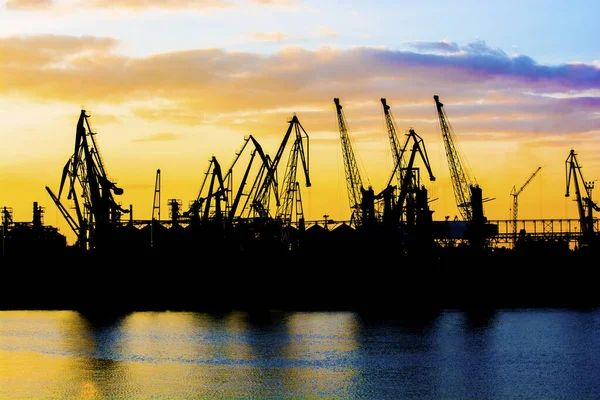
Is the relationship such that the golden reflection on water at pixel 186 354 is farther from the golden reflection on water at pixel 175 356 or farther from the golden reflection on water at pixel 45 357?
the golden reflection on water at pixel 45 357

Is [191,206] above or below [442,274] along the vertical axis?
above

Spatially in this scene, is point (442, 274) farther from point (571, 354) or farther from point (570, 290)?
point (571, 354)

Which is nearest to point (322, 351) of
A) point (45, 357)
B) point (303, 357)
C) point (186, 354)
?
point (303, 357)

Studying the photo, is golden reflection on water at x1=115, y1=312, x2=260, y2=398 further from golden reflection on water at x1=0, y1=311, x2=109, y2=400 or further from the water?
golden reflection on water at x1=0, y1=311, x2=109, y2=400

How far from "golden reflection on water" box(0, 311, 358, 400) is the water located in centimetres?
7

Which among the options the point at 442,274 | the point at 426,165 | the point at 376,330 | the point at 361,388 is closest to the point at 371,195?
the point at 426,165

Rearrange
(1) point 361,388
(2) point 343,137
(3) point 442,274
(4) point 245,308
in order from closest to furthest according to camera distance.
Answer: (1) point 361,388 < (4) point 245,308 < (2) point 343,137 < (3) point 442,274

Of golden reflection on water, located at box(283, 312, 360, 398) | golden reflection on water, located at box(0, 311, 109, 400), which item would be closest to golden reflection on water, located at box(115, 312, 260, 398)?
golden reflection on water, located at box(0, 311, 109, 400)

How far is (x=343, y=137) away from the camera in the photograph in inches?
3831

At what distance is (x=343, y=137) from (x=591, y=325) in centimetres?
3495

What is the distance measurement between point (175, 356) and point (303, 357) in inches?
289

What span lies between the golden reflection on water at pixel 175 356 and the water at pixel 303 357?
2.7 inches

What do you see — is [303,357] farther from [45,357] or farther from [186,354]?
[45,357]

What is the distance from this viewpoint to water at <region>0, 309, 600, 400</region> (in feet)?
144
